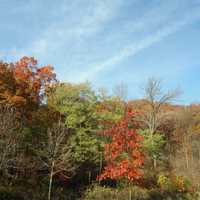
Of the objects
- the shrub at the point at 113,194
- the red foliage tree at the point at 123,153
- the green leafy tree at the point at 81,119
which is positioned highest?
the green leafy tree at the point at 81,119

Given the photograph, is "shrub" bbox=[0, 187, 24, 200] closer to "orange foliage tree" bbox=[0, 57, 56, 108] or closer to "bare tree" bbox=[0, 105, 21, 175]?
"bare tree" bbox=[0, 105, 21, 175]

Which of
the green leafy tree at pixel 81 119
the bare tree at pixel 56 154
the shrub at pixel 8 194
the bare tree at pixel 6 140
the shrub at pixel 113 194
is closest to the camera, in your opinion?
the bare tree at pixel 6 140

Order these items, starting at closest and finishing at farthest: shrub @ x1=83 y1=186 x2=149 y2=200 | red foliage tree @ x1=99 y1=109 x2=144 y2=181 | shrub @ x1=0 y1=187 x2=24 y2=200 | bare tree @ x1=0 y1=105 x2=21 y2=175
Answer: bare tree @ x1=0 y1=105 x2=21 y2=175
red foliage tree @ x1=99 y1=109 x2=144 y2=181
shrub @ x1=0 y1=187 x2=24 y2=200
shrub @ x1=83 y1=186 x2=149 y2=200

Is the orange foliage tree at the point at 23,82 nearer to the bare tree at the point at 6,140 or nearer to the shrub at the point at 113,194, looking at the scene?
the bare tree at the point at 6,140

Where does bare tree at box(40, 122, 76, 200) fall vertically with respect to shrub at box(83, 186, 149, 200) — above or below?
above

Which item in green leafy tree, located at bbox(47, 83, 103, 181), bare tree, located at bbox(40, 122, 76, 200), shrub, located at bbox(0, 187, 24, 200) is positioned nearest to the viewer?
shrub, located at bbox(0, 187, 24, 200)

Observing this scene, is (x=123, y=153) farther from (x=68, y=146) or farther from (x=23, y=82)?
(x=23, y=82)

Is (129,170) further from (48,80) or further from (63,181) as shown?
(48,80)

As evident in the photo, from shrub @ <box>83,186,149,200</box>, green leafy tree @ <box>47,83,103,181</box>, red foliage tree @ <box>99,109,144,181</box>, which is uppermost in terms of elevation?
green leafy tree @ <box>47,83,103,181</box>

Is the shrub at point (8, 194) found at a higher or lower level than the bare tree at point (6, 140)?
lower

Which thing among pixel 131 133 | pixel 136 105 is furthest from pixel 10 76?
pixel 136 105

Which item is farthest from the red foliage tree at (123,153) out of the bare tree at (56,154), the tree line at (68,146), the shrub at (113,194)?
the shrub at (113,194)

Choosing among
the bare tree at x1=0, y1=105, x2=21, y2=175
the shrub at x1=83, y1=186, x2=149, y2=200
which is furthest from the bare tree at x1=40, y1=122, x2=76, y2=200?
the shrub at x1=83, y1=186, x2=149, y2=200

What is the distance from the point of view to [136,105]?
164ft
